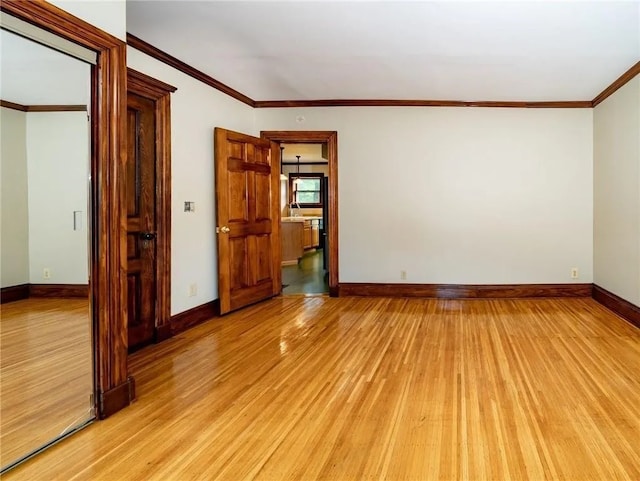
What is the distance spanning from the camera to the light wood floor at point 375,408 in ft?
6.15

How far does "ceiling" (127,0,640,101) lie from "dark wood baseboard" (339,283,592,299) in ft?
7.67

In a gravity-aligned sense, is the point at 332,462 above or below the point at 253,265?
below

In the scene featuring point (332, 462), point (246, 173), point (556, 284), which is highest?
point (246, 173)

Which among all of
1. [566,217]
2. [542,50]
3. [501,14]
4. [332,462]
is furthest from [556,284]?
[332,462]

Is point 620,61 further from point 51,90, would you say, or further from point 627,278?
point 51,90

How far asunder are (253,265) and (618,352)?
360cm

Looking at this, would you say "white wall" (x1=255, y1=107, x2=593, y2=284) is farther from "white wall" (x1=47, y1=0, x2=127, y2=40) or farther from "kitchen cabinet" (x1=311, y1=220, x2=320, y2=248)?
"kitchen cabinet" (x1=311, y1=220, x2=320, y2=248)

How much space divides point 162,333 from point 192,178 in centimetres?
152

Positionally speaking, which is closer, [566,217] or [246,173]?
[246,173]

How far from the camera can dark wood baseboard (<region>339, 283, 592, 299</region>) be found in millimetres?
5426

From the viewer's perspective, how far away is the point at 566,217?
5.42 metres

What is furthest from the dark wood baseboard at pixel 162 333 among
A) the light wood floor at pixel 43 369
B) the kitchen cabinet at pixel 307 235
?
the kitchen cabinet at pixel 307 235

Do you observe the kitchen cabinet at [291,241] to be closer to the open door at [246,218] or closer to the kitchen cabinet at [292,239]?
the kitchen cabinet at [292,239]

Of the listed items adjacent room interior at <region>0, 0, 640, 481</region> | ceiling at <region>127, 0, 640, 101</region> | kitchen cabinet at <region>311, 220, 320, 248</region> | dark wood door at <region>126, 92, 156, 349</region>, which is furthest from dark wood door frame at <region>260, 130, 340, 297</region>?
kitchen cabinet at <region>311, 220, 320, 248</region>
